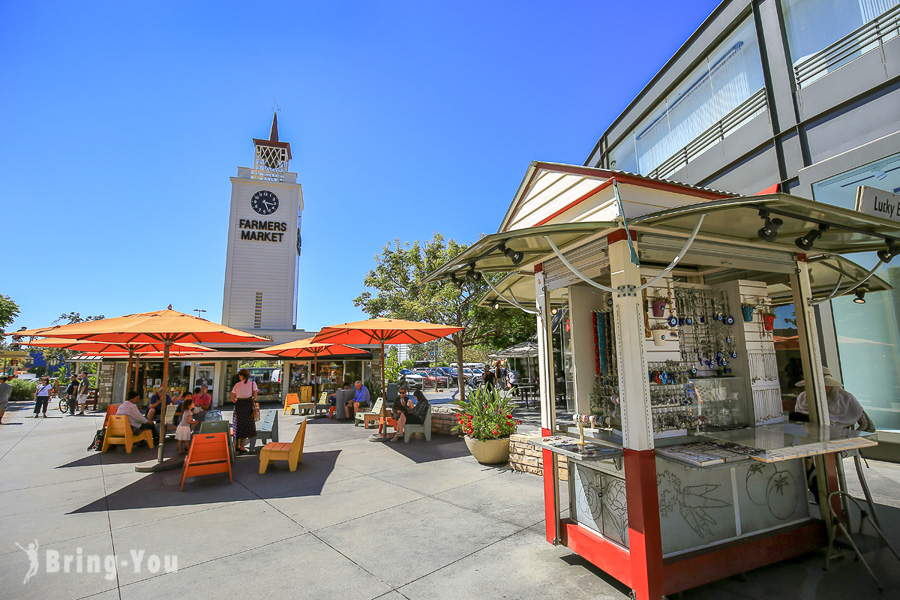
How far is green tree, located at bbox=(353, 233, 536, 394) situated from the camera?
580 inches

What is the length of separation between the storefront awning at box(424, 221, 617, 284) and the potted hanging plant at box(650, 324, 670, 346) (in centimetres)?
103

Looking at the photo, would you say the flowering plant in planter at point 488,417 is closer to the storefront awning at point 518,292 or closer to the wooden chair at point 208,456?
the storefront awning at point 518,292

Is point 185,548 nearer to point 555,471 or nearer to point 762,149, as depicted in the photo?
point 555,471

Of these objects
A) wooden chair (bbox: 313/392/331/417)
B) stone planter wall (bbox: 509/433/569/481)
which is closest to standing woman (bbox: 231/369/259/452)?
stone planter wall (bbox: 509/433/569/481)

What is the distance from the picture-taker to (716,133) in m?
9.87

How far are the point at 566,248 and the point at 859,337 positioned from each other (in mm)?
6736

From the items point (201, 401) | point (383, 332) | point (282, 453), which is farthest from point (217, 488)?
point (383, 332)

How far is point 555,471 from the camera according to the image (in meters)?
3.97

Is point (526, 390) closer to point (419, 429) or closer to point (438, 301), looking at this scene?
point (438, 301)

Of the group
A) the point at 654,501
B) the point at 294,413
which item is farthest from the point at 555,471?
the point at 294,413

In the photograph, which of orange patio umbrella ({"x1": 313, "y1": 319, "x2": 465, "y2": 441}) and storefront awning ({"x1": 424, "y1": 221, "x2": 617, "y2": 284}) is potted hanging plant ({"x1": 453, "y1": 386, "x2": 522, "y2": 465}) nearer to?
orange patio umbrella ({"x1": 313, "y1": 319, "x2": 465, "y2": 441})

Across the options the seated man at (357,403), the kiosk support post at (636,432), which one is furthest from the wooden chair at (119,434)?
the kiosk support post at (636,432)

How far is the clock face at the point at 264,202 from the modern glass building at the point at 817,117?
22.0 metres

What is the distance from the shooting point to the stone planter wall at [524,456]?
650 cm
